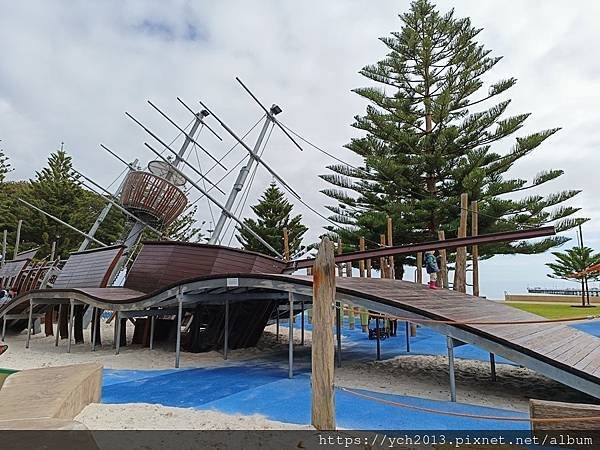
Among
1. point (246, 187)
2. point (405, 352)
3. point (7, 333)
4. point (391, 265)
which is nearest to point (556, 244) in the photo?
point (391, 265)

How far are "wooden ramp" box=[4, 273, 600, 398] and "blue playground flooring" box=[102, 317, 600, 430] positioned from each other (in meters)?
0.72

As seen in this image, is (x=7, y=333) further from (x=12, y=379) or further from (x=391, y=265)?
(x=391, y=265)

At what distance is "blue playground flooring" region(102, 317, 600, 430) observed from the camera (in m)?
4.30

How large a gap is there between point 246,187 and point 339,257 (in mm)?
6713

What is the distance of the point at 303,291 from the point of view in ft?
21.9

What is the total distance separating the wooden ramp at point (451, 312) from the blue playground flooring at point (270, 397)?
0.72 metres

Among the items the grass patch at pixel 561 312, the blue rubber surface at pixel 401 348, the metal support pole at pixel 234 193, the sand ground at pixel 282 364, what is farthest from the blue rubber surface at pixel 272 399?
the grass patch at pixel 561 312

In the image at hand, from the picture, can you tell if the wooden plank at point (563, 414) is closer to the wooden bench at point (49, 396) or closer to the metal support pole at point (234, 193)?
the wooden bench at point (49, 396)

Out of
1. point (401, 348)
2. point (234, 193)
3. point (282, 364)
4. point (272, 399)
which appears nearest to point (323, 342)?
point (272, 399)

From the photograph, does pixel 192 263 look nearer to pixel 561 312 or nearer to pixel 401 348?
pixel 401 348

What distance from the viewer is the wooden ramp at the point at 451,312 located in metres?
4.67

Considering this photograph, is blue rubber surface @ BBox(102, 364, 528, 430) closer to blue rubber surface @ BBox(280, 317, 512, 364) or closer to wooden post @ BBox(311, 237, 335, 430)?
wooden post @ BBox(311, 237, 335, 430)

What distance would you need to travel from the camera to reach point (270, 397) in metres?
5.45

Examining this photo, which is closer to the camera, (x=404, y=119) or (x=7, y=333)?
(x=7, y=333)
